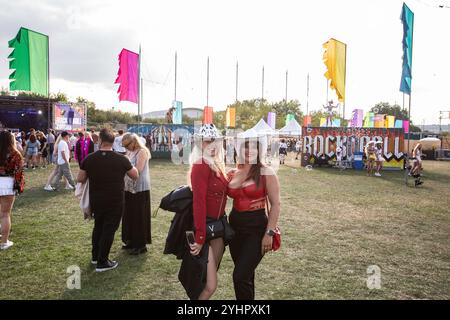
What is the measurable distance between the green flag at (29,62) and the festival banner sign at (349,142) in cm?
1621

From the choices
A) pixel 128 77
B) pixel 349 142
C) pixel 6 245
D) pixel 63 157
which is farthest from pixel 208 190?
pixel 349 142

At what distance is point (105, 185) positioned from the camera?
493 centimetres

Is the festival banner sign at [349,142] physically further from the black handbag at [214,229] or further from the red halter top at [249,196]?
the black handbag at [214,229]

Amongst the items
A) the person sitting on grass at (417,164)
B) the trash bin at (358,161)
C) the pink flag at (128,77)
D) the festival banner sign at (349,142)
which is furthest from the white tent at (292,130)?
the person sitting on grass at (417,164)

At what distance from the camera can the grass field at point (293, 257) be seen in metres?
4.48

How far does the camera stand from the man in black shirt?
4.88 m

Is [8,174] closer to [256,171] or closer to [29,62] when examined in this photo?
[256,171]

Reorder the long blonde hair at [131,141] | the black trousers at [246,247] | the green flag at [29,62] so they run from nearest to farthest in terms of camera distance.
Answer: the black trousers at [246,247] < the long blonde hair at [131,141] < the green flag at [29,62]

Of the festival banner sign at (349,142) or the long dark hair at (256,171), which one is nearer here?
the long dark hair at (256,171)

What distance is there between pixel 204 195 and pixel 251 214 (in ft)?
1.72

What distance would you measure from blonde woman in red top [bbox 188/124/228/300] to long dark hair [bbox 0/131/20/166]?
3770 mm

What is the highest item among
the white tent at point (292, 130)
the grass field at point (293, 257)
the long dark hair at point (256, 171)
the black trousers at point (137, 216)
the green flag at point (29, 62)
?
the green flag at point (29, 62)
